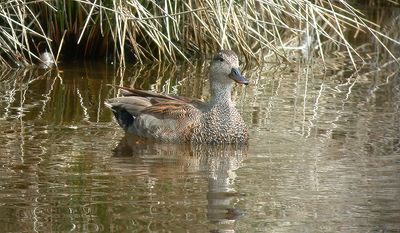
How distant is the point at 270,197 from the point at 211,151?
6.17 ft

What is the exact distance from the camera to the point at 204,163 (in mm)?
8047

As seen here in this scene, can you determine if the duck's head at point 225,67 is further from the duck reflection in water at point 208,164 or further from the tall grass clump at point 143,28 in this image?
the tall grass clump at point 143,28

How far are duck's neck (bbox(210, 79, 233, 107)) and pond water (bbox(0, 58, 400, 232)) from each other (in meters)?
0.33

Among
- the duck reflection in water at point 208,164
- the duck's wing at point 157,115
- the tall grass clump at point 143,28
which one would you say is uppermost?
the tall grass clump at point 143,28

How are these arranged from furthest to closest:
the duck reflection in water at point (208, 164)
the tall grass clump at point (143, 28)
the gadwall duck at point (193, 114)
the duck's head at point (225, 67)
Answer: the tall grass clump at point (143, 28) < the duck's head at point (225, 67) < the gadwall duck at point (193, 114) < the duck reflection in water at point (208, 164)

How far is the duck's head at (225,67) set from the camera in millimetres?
8969

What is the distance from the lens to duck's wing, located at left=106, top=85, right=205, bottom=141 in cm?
888

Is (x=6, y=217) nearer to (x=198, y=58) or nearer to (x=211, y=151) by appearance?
(x=211, y=151)

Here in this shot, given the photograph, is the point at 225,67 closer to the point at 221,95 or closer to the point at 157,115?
the point at 221,95


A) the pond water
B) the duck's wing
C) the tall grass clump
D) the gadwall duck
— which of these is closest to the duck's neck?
the gadwall duck

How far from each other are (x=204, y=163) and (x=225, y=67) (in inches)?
47.8

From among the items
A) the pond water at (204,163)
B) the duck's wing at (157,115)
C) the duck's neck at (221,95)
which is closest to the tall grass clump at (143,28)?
the pond water at (204,163)

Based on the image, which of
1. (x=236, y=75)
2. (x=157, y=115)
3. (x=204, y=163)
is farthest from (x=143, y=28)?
(x=204, y=163)

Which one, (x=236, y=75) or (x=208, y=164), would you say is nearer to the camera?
(x=208, y=164)
